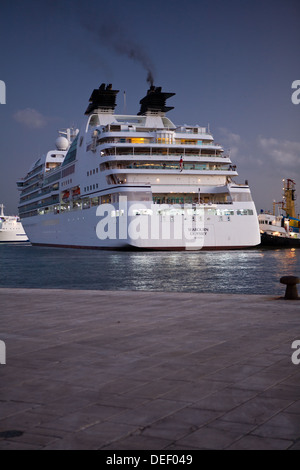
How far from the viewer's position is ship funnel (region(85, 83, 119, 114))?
6600 centimetres

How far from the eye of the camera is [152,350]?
21.8 feet

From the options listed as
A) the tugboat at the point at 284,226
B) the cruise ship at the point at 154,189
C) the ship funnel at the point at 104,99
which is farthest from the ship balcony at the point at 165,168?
the tugboat at the point at 284,226

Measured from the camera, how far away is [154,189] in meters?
52.7

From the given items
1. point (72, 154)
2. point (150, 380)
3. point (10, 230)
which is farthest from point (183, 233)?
point (10, 230)

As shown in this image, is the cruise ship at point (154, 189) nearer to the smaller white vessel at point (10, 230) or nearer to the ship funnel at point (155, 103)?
the ship funnel at point (155, 103)

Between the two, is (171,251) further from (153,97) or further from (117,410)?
(117,410)

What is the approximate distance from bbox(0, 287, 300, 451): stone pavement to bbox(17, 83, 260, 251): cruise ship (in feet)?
134

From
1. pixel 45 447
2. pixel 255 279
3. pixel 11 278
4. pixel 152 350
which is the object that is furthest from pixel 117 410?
pixel 11 278

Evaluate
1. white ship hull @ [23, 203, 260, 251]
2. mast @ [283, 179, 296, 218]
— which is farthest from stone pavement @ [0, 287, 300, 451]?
mast @ [283, 179, 296, 218]

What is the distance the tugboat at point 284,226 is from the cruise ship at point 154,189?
29.4 meters

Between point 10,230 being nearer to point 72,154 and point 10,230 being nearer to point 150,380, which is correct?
point 72,154

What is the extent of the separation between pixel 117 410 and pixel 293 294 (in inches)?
317

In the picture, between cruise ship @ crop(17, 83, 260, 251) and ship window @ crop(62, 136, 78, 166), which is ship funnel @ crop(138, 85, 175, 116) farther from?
ship window @ crop(62, 136, 78, 166)

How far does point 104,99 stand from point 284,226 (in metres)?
45.1
